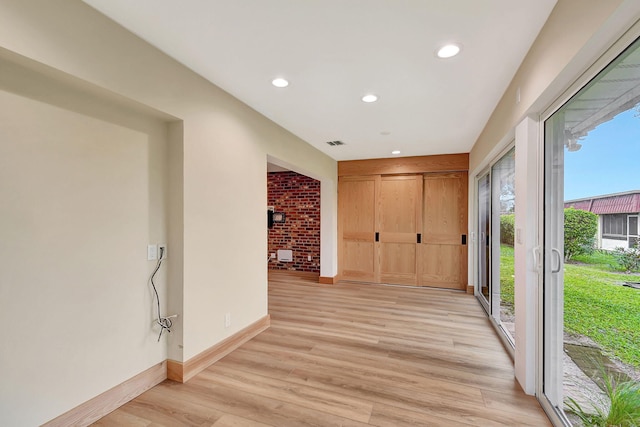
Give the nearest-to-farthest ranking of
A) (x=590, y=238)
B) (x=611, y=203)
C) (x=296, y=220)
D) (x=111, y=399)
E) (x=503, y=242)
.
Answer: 1. (x=611, y=203)
2. (x=590, y=238)
3. (x=111, y=399)
4. (x=503, y=242)
5. (x=296, y=220)

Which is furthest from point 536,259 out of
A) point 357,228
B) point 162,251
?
point 357,228

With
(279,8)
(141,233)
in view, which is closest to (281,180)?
(141,233)

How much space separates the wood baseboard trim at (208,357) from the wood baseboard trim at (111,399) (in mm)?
106

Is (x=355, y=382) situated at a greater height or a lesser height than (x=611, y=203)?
lesser

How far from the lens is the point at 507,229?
298cm

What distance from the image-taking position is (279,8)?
Answer: 5.19 feet

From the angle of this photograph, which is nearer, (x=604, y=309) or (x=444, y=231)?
(x=604, y=309)

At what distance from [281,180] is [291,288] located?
2900 millimetres

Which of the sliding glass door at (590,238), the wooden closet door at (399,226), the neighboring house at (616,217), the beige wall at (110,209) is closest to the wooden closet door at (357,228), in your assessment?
the wooden closet door at (399,226)

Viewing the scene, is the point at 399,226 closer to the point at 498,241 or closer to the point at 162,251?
the point at 498,241

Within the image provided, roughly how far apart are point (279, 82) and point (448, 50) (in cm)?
134

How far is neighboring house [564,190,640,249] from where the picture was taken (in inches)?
46.6

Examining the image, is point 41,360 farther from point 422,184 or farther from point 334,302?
point 422,184

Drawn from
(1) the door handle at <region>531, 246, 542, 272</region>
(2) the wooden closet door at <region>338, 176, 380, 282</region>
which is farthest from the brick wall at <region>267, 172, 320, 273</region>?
(1) the door handle at <region>531, 246, 542, 272</region>
